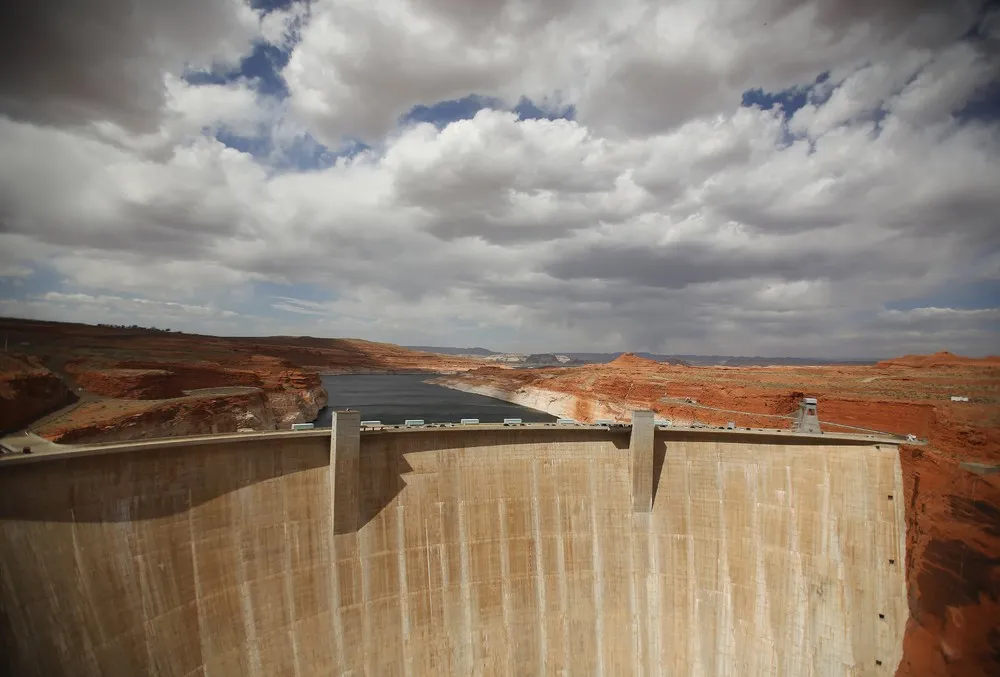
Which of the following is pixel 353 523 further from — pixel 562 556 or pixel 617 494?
pixel 617 494

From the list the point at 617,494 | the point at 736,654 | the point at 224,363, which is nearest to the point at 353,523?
the point at 617,494

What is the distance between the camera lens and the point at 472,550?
2177 cm

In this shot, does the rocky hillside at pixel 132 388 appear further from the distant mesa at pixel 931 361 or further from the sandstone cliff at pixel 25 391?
the distant mesa at pixel 931 361

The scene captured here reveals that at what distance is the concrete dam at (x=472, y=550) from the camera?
1488 centimetres

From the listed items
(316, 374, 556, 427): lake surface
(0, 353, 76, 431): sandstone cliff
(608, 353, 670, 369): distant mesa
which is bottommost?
(316, 374, 556, 427): lake surface

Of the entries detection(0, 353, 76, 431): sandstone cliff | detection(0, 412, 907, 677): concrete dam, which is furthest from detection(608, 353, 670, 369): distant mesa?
detection(0, 353, 76, 431): sandstone cliff

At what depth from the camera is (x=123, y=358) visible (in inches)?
1690

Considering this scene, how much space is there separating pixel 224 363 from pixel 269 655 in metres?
51.4

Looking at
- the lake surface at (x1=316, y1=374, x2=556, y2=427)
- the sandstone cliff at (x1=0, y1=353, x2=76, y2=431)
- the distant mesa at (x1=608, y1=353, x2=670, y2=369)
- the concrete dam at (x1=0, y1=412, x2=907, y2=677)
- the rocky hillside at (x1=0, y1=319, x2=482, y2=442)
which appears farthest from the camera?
the distant mesa at (x1=608, y1=353, x2=670, y2=369)

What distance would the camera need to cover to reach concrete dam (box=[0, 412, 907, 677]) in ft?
48.8

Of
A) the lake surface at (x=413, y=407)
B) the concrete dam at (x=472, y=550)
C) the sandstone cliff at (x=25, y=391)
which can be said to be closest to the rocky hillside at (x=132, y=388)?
the sandstone cliff at (x=25, y=391)

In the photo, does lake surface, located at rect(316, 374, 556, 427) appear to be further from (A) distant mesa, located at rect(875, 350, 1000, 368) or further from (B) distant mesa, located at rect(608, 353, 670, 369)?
(A) distant mesa, located at rect(875, 350, 1000, 368)

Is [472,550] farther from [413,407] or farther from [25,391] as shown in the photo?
[413,407]

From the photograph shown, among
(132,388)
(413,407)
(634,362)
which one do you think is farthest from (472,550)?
(634,362)
